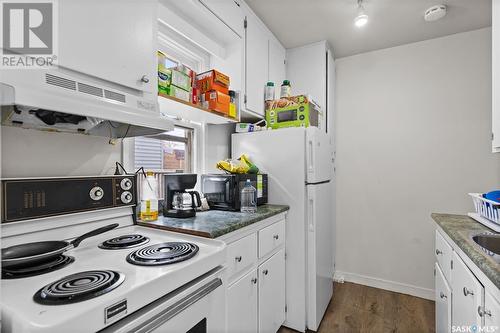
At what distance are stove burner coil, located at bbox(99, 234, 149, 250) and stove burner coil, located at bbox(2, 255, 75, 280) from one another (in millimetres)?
179

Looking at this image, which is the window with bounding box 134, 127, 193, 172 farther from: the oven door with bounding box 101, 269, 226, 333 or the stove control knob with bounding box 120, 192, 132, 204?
the oven door with bounding box 101, 269, 226, 333

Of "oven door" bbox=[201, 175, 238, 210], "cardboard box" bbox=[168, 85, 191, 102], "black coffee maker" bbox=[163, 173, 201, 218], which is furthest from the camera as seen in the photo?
"oven door" bbox=[201, 175, 238, 210]

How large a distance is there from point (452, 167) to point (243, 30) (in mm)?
2350

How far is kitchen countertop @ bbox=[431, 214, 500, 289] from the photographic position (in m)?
0.78

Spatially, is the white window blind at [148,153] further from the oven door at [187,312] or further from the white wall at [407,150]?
the white wall at [407,150]

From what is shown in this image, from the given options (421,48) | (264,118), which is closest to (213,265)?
(264,118)

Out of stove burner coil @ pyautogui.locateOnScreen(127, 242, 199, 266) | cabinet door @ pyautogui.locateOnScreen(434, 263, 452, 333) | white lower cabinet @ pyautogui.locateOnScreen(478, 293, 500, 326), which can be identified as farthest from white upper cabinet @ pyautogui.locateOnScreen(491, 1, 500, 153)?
stove burner coil @ pyautogui.locateOnScreen(127, 242, 199, 266)

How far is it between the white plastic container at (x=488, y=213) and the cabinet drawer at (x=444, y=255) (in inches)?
8.7

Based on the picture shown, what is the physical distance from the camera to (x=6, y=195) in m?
0.89

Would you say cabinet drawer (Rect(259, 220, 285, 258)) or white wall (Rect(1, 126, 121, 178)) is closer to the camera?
white wall (Rect(1, 126, 121, 178))

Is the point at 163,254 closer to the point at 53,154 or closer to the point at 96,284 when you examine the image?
the point at 96,284

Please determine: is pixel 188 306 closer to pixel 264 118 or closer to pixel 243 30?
pixel 264 118

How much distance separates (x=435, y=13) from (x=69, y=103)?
8.57 feet

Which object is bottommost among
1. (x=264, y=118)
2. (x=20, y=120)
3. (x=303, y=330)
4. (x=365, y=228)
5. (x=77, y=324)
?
(x=303, y=330)
